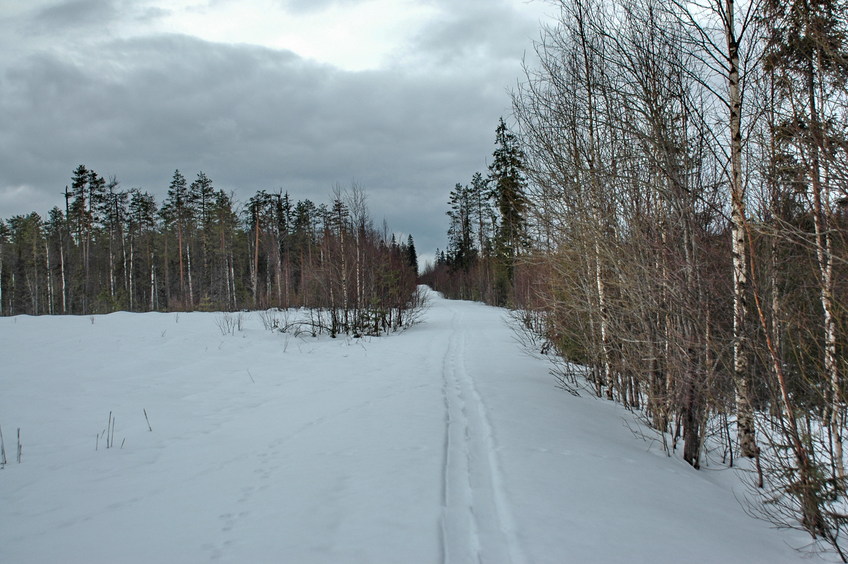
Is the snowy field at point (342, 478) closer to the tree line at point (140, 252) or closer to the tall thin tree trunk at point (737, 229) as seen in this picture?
the tall thin tree trunk at point (737, 229)

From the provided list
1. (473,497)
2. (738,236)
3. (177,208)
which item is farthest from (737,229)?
(177,208)

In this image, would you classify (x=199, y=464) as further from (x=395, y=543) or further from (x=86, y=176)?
(x=86, y=176)

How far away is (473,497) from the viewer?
364 centimetres

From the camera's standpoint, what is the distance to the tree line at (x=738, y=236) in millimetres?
3402

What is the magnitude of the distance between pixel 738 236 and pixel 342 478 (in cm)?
463

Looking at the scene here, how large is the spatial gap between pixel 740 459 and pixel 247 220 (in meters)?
45.6

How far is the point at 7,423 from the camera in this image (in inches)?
219

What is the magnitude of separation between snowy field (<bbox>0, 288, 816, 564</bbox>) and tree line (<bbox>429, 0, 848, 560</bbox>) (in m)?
0.76

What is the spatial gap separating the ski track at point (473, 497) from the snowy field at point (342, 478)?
0.02 meters

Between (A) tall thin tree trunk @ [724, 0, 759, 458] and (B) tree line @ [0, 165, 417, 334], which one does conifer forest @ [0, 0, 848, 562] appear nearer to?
(A) tall thin tree trunk @ [724, 0, 759, 458]

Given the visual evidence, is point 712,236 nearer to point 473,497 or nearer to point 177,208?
point 473,497

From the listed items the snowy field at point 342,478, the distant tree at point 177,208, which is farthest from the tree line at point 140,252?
the snowy field at point 342,478

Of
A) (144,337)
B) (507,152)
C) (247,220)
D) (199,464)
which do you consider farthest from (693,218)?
(247,220)

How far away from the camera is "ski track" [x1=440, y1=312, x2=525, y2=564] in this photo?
9.41 feet
